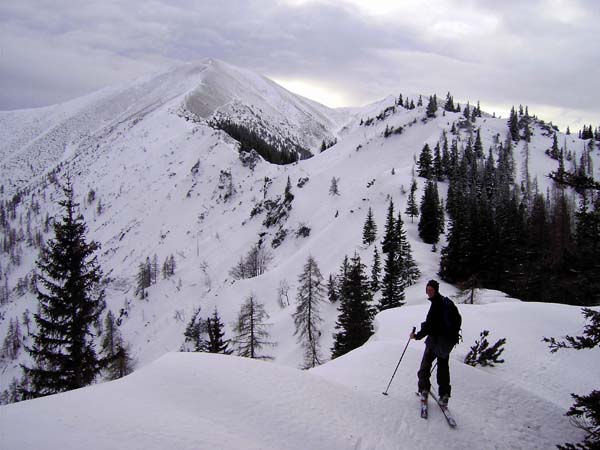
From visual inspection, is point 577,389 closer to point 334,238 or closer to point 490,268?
point 490,268

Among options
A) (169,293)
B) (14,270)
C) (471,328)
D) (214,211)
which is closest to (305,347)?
(471,328)

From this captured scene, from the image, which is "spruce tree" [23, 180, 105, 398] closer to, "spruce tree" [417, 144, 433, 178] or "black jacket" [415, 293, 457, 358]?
"black jacket" [415, 293, 457, 358]

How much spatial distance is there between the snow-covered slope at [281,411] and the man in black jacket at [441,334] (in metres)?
0.57

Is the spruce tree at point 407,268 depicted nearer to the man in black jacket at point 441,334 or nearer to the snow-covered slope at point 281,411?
the snow-covered slope at point 281,411

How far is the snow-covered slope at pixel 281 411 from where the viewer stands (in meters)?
5.54

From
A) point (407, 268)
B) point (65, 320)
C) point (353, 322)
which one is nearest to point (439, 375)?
point (65, 320)

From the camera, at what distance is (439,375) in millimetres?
7695

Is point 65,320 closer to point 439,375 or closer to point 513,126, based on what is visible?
point 439,375

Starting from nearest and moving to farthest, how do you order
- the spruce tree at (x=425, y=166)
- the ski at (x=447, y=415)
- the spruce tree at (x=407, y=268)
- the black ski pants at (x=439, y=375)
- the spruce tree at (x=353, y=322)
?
the ski at (x=447, y=415), the black ski pants at (x=439, y=375), the spruce tree at (x=353, y=322), the spruce tree at (x=407, y=268), the spruce tree at (x=425, y=166)

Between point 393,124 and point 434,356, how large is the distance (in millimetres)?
140567

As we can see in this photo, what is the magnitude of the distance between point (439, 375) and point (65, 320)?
1521 centimetres

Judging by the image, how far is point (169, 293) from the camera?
88688 millimetres

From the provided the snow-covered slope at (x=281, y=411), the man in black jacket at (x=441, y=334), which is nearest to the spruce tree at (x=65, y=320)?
the snow-covered slope at (x=281, y=411)

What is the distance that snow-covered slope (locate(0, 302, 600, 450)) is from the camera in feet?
18.2
